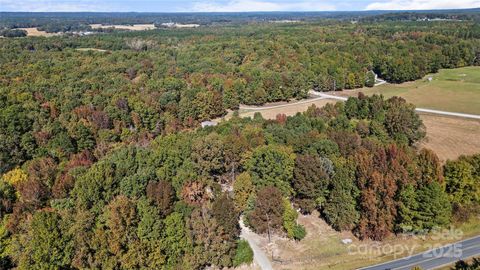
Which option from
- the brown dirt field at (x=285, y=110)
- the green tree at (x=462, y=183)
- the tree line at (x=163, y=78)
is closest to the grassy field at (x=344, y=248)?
the green tree at (x=462, y=183)

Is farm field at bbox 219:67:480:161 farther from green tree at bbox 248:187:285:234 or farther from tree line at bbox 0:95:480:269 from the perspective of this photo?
green tree at bbox 248:187:285:234

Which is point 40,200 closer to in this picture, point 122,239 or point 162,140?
point 122,239

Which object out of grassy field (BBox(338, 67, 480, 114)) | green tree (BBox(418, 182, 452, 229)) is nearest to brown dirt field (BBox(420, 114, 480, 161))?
grassy field (BBox(338, 67, 480, 114))

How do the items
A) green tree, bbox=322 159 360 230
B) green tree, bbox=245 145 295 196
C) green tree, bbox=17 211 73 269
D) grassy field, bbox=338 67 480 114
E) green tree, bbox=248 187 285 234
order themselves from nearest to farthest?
green tree, bbox=17 211 73 269 < green tree, bbox=248 187 285 234 < green tree, bbox=322 159 360 230 < green tree, bbox=245 145 295 196 < grassy field, bbox=338 67 480 114

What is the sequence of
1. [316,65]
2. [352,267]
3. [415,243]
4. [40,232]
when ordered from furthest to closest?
[316,65]
[415,243]
[352,267]
[40,232]

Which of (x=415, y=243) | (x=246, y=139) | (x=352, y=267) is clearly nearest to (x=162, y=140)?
(x=246, y=139)
